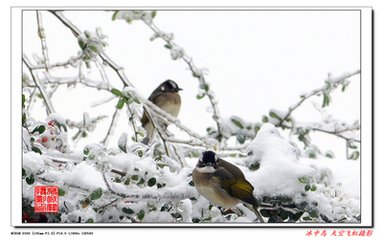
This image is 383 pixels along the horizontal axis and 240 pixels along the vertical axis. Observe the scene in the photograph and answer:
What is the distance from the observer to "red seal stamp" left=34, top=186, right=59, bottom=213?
104 inches

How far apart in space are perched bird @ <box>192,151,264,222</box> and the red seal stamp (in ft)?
1.62

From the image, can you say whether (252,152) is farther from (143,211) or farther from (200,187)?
(143,211)

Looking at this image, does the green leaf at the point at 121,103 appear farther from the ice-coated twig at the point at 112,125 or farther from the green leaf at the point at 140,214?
the green leaf at the point at 140,214

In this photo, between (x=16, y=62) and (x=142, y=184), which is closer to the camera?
(x=142, y=184)

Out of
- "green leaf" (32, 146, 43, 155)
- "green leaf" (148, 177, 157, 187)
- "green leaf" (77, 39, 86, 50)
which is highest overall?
"green leaf" (77, 39, 86, 50)

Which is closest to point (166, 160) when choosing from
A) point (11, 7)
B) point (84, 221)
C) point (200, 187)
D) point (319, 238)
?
point (200, 187)

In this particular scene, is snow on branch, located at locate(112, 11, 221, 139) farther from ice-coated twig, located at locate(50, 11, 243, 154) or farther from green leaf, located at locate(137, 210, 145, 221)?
green leaf, located at locate(137, 210, 145, 221)

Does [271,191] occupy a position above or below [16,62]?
below

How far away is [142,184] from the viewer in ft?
8.42

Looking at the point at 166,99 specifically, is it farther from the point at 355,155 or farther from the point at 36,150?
the point at 355,155

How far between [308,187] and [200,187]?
1.22ft

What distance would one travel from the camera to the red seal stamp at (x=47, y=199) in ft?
8.70

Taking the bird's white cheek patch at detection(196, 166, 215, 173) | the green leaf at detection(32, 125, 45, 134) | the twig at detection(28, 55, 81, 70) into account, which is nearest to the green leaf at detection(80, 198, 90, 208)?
the green leaf at detection(32, 125, 45, 134)

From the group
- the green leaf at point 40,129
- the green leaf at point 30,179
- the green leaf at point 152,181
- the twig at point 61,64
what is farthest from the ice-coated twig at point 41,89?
the green leaf at point 152,181
